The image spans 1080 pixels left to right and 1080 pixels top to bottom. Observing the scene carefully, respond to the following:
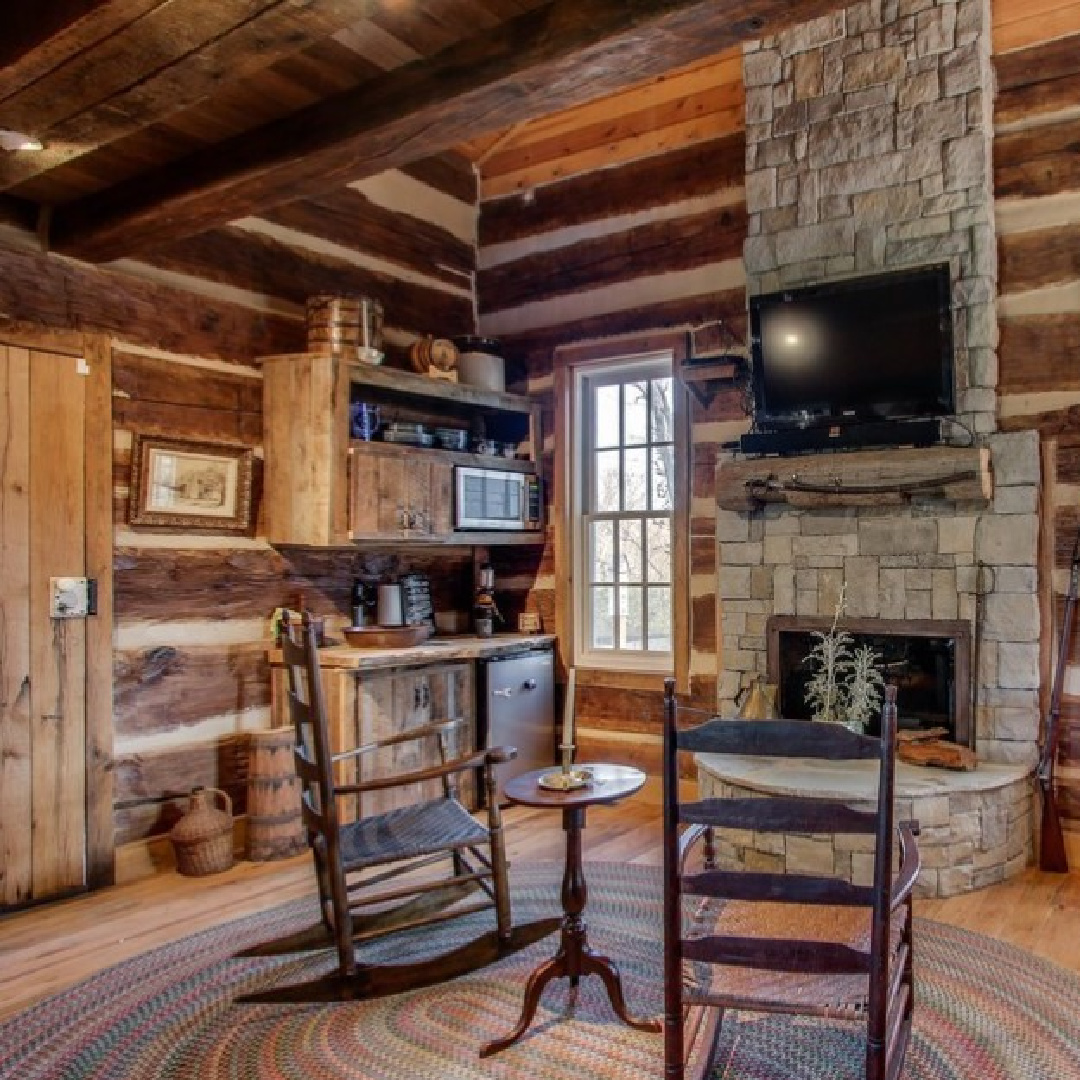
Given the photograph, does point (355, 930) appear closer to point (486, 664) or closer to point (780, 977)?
point (780, 977)

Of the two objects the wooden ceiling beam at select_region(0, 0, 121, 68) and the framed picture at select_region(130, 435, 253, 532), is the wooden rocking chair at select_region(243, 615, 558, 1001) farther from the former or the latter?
the wooden ceiling beam at select_region(0, 0, 121, 68)

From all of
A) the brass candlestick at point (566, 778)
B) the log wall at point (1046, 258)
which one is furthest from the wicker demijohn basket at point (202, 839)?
the log wall at point (1046, 258)

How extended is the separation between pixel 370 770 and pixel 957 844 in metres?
2.44

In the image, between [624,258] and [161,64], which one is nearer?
[161,64]

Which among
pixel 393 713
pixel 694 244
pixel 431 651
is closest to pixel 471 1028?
pixel 393 713

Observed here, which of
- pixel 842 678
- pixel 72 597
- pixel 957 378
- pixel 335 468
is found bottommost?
pixel 842 678

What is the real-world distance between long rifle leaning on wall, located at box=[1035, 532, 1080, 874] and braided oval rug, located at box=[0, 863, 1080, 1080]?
899 mm

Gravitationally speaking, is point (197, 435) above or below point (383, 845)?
above

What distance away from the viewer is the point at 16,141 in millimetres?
2801

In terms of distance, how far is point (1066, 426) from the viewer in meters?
3.94

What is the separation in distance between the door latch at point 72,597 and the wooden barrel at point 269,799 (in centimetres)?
88

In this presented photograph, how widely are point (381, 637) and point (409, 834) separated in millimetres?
1542

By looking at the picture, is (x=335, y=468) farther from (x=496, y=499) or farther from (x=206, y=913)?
(x=206, y=913)

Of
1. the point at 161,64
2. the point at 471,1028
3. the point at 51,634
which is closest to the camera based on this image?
the point at 161,64
